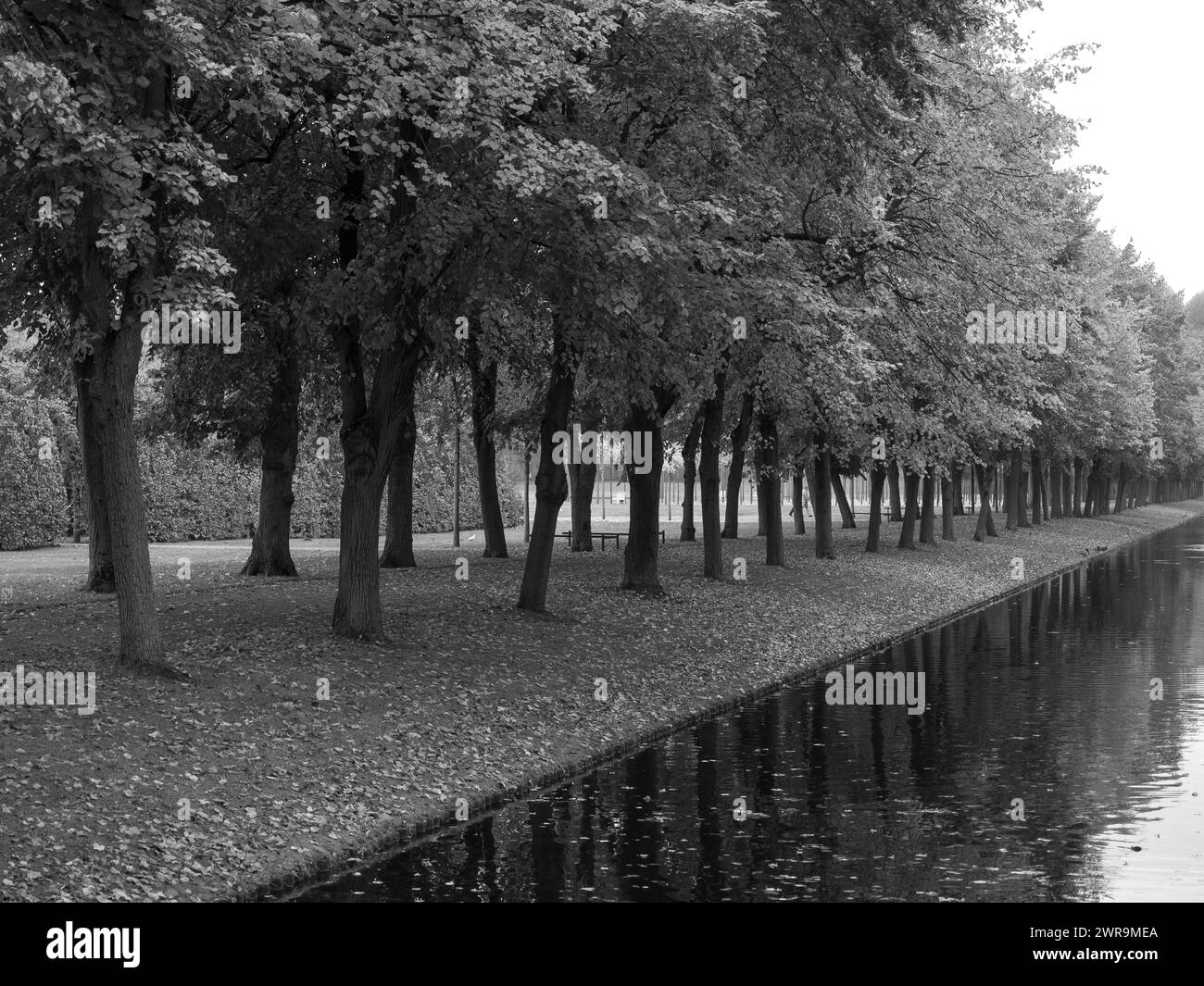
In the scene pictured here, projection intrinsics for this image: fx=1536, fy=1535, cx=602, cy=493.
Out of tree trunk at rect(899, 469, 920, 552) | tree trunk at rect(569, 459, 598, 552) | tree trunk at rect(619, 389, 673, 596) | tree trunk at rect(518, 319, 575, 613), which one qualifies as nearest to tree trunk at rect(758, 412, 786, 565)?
tree trunk at rect(569, 459, 598, 552)

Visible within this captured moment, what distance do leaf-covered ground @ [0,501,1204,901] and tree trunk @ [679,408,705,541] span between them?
7.67 meters

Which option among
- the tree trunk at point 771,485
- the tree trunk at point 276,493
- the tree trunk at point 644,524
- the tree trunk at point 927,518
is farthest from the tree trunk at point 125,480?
the tree trunk at point 927,518

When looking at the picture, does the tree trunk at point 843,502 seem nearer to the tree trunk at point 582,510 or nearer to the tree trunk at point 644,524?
A: the tree trunk at point 582,510

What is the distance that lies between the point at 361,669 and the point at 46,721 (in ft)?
15.8

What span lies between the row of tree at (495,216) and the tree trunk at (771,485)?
3.71m

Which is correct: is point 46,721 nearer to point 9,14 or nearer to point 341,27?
point 9,14

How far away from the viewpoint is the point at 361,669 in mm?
17609

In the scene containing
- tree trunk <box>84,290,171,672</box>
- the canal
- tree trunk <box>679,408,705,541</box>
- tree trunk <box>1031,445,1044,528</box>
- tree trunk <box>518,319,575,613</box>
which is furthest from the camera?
tree trunk <box>1031,445,1044,528</box>

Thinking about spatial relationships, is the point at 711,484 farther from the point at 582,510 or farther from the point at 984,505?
the point at 984,505

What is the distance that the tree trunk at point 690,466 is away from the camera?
3984 cm

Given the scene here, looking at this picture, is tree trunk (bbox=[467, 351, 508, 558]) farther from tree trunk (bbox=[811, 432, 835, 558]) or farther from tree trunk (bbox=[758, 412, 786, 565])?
tree trunk (bbox=[811, 432, 835, 558])

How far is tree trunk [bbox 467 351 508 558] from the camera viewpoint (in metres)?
31.5
